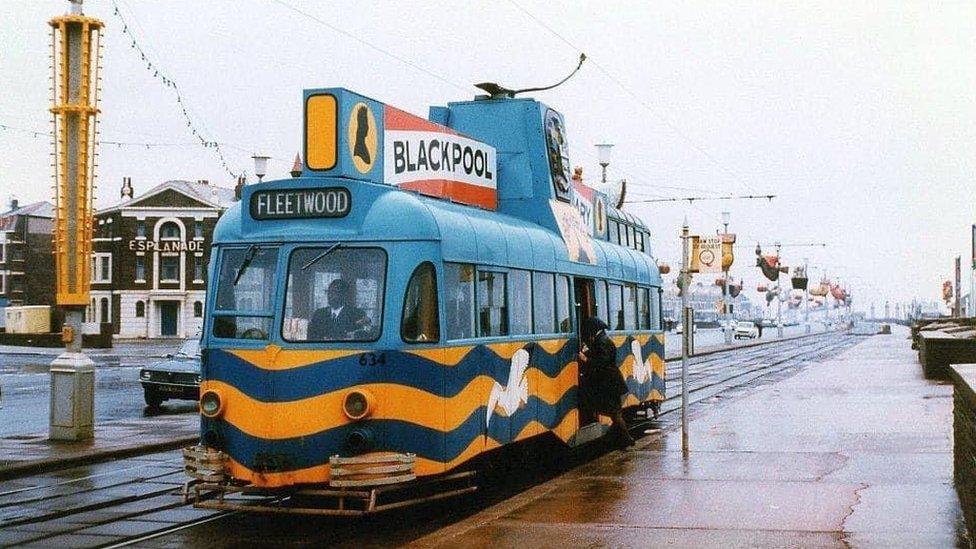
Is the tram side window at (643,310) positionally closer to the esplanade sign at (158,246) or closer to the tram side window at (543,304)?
the tram side window at (543,304)

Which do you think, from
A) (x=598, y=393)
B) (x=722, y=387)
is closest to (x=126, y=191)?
(x=722, y=387)

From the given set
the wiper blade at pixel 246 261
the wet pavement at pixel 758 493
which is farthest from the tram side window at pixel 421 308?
the wet pavement at pixel 758 493

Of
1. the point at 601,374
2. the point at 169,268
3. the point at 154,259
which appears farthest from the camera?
the point at 169,268

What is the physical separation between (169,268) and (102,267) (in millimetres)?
5276

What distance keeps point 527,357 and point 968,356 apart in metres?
20.3

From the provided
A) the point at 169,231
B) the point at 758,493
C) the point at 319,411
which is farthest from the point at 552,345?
the point at 169,231

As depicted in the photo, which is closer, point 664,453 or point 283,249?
point 283,249

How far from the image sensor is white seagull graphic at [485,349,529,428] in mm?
11234

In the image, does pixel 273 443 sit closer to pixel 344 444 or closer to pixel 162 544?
pixel 344 444

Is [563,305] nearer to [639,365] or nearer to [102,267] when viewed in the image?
[639,365]

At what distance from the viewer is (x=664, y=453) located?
49.0ft

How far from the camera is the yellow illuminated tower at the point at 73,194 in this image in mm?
15812

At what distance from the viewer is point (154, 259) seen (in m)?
81.8

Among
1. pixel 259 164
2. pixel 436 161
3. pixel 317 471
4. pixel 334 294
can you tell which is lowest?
pixel 317 471
